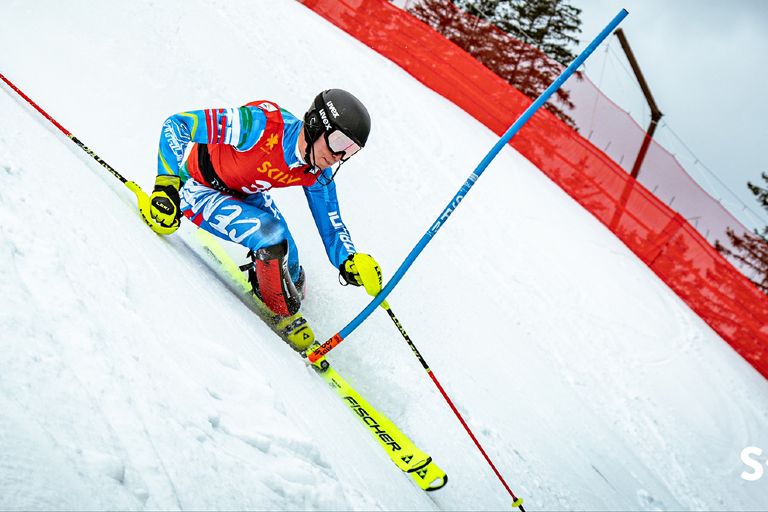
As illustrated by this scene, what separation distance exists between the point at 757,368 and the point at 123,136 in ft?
28.3

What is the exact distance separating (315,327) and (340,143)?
164 centimetres

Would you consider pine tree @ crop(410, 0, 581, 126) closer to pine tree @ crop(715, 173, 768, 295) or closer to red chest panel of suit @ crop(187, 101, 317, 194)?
pine tree @ crop(715, 173, 768, 295)

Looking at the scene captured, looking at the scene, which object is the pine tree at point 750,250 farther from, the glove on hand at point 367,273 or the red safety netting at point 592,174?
the glove on hand at point 367,273

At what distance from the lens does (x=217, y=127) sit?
3189 mm

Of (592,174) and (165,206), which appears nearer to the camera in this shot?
(165,206)

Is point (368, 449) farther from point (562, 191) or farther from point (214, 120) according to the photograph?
point (562, 191)

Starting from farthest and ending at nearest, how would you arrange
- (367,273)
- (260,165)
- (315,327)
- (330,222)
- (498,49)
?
(498,49) → (315,327) → (330,222) → (367,273) → (260,165)

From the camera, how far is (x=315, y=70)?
752 cm

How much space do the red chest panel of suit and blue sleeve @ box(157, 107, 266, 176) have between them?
0.06m

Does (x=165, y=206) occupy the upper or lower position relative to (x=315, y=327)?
upper

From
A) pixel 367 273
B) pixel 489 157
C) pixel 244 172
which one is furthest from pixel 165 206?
pixel 489 157

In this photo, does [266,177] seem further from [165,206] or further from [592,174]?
[592,174]

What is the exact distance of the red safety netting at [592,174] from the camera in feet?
25.2

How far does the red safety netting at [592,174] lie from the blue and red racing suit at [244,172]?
603 centimetres
